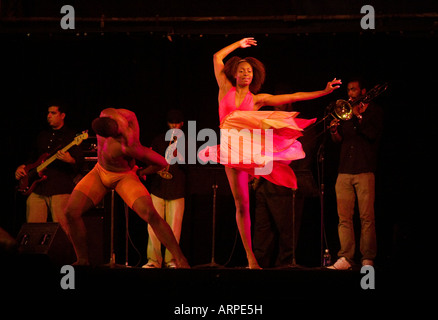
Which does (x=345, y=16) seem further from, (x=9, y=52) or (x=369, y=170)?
(x=9, y=52)

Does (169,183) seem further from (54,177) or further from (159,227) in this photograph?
(159,227)

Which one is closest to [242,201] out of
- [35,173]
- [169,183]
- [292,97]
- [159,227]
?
[159,227]

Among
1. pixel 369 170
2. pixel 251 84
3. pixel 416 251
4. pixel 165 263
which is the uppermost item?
pixel 251 84

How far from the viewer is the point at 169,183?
842cm

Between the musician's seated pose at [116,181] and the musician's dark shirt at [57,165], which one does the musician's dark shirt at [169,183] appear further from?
the musician's seated pose at [116,181]

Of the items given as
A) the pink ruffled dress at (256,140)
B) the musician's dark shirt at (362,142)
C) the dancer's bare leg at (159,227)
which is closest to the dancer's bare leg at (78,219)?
the dancer's bare leg at (159,227)

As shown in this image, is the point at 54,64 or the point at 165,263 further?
the point at 54,64

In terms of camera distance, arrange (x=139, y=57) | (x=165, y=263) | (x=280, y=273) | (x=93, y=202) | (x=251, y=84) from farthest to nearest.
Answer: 1. (x=139, y=57)
2. (x=165, y=263)
3. (x=251, y=84)
4. (x=93, y=202)
5. (x=280, y=273)

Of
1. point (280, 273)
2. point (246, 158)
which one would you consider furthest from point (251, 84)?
point (280, 273)

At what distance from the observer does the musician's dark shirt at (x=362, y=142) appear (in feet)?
26.2

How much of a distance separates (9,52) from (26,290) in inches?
217

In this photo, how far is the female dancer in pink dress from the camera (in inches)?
267

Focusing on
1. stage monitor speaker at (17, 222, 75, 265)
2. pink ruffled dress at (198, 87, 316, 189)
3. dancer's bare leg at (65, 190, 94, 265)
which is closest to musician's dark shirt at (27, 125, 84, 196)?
stage monitor speaker at (17, 222, 75, 265)

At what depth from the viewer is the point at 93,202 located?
20.8ft
